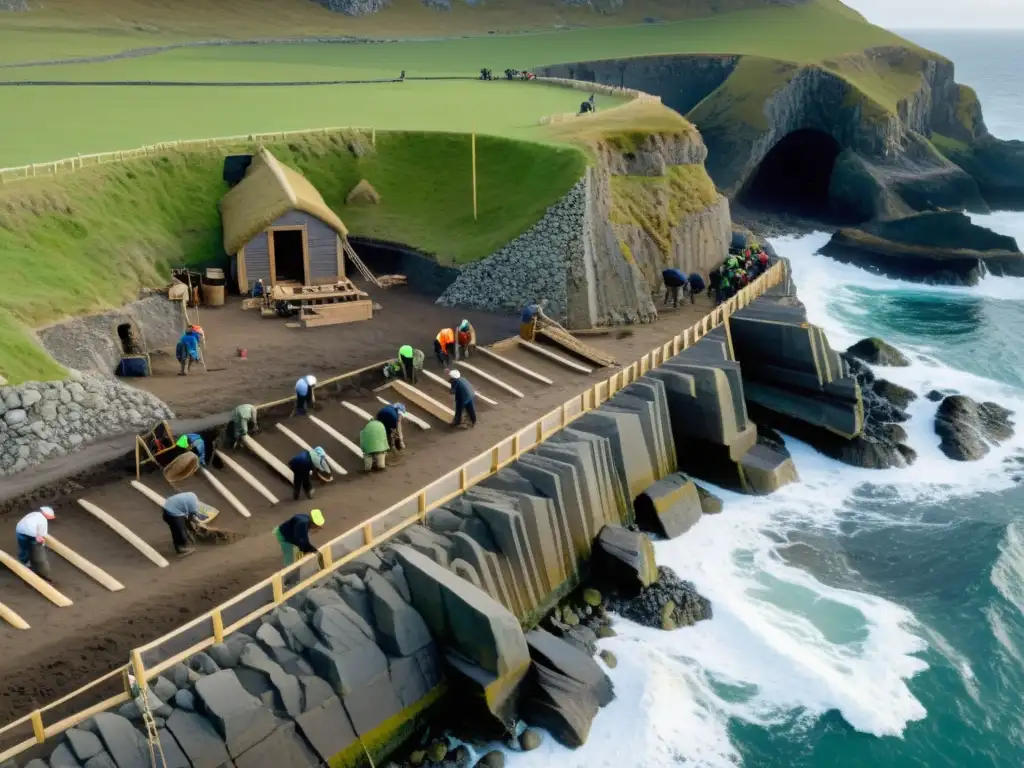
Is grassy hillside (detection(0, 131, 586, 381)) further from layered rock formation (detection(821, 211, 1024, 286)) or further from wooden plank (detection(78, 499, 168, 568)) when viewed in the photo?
layered rock formation (detection(821, 211, 1024, 286))

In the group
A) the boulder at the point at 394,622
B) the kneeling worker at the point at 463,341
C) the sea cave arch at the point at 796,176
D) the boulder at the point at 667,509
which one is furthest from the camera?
the sea cave arch at the point at 796,176

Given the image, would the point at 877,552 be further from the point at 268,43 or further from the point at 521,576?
the point at 268,43

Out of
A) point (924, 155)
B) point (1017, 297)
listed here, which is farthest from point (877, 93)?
point (1017, 297)

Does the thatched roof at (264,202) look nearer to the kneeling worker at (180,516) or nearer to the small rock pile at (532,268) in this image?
the small rock pile at (532,268)

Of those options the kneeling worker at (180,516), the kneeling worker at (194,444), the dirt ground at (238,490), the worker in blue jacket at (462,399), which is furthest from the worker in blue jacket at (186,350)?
the kneeling worker at (180,516)

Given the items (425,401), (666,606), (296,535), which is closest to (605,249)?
(425,401)

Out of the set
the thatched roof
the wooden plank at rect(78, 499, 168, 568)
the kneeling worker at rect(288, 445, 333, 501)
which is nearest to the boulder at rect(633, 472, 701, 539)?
the kneeling worker at rect(288, 445, 333, 501)

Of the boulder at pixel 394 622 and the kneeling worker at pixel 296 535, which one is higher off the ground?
the kneeling worker at pixel 296 535
